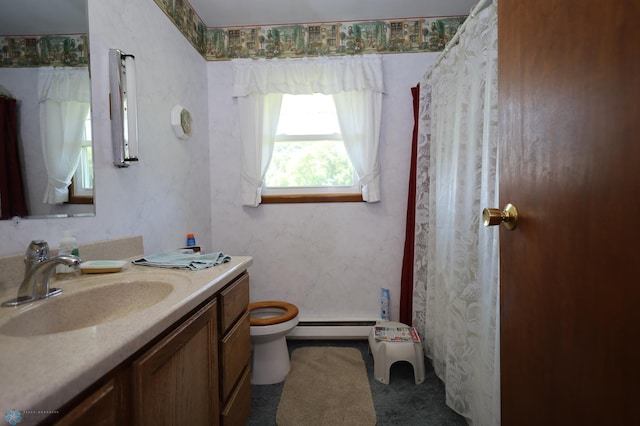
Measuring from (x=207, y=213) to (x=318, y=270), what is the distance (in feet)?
3.12

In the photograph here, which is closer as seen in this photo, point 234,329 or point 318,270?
point 234,329

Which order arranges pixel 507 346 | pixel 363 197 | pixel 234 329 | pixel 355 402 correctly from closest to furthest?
pixel 507 346 < pixel 234 329 < pixel 355 402 < pixel 363 197

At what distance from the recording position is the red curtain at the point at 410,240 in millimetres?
2041

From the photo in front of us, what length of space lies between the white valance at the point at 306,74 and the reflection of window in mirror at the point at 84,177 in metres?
1.20

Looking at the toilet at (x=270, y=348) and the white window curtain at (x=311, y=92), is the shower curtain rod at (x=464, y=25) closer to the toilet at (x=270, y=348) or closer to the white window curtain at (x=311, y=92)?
the white window curtain at (x=311, y=92)

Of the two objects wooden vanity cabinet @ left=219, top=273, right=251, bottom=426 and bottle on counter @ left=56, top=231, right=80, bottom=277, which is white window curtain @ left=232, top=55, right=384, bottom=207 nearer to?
wooden vanity cabinet @ left=219, top=273, right=251, bottom=426

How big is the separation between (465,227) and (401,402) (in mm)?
997

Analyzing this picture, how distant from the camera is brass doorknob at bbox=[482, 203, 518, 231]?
2.09 feet

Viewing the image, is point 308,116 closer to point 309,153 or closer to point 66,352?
point 309,153

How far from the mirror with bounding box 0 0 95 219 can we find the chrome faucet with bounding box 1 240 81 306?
182 mm

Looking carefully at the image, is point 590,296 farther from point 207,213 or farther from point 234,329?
point 207,213

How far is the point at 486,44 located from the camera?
1.22m

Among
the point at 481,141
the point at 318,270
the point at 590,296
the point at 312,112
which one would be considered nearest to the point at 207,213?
the point at 318,270

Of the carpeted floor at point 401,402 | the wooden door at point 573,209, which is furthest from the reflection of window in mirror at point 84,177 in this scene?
the wooden door at point 573,209
